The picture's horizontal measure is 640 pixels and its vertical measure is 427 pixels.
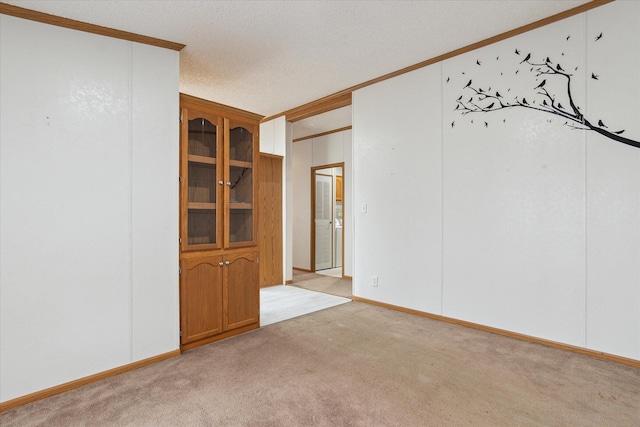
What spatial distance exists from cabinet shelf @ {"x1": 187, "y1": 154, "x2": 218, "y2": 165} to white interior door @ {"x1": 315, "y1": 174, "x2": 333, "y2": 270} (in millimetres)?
3890

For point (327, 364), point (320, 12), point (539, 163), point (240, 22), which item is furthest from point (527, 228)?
point (240, 22)

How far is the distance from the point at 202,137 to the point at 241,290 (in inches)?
60.2

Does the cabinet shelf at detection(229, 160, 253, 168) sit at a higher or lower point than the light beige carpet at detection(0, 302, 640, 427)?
higher

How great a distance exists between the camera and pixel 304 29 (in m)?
2.95

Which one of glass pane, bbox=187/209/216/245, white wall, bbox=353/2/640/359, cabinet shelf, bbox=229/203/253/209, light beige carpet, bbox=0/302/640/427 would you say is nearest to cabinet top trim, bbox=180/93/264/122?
cabinet shelf, bbox=229/203/253/209

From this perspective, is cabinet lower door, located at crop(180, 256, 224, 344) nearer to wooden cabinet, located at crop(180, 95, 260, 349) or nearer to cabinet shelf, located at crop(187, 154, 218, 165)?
wooden cabinet, located at crop(180, 95, 260, 349)

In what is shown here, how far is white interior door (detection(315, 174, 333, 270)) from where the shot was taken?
696 centimetres

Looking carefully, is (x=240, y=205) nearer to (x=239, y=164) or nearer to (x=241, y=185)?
(x=241, y=185)

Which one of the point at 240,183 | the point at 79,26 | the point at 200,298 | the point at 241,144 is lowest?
the point at 200,298

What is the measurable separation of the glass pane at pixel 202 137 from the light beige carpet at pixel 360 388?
1.79 m

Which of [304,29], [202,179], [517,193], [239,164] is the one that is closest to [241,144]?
[239,164]

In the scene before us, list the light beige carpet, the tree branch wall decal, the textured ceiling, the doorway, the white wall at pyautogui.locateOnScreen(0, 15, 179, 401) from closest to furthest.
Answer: the light beige carpet < the white wall at pyautogui.locateOnScreen(0, 15, 179, 401) < the textured ceiling < the tree branch wall decal < the doorway

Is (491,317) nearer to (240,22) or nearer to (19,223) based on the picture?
(240,22)

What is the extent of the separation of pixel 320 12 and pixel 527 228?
2.65 metres
